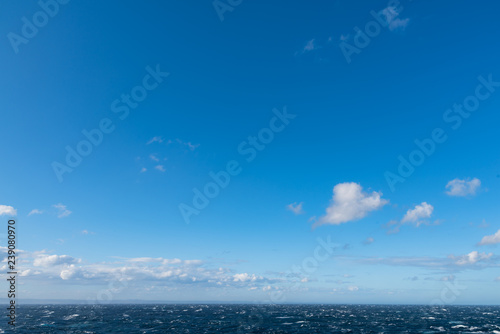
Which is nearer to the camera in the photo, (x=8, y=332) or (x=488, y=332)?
(x=8, y=332)

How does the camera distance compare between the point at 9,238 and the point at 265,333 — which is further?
the point at 265,333

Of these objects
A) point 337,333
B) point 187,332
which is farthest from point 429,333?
point 187,332

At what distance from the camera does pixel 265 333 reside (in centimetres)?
8556

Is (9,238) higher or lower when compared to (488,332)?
higher

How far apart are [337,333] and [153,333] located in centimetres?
5331

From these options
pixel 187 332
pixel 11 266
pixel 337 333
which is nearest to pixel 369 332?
pixel 337 333

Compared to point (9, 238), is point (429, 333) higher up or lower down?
lower down

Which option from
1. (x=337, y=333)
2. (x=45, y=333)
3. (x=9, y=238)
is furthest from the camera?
(x=337, y=333)

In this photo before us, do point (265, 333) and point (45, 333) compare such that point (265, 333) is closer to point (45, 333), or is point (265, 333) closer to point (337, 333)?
point (337, 333)

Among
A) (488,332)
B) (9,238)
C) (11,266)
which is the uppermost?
(9,238)

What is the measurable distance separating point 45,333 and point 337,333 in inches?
3205

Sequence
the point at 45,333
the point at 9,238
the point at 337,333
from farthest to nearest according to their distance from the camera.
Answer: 1. the point at 337,333
2. the point at 45,333
3. the point at 9,238

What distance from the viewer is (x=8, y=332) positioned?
266 feet

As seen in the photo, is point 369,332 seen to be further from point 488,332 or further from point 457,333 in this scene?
point 488,332
